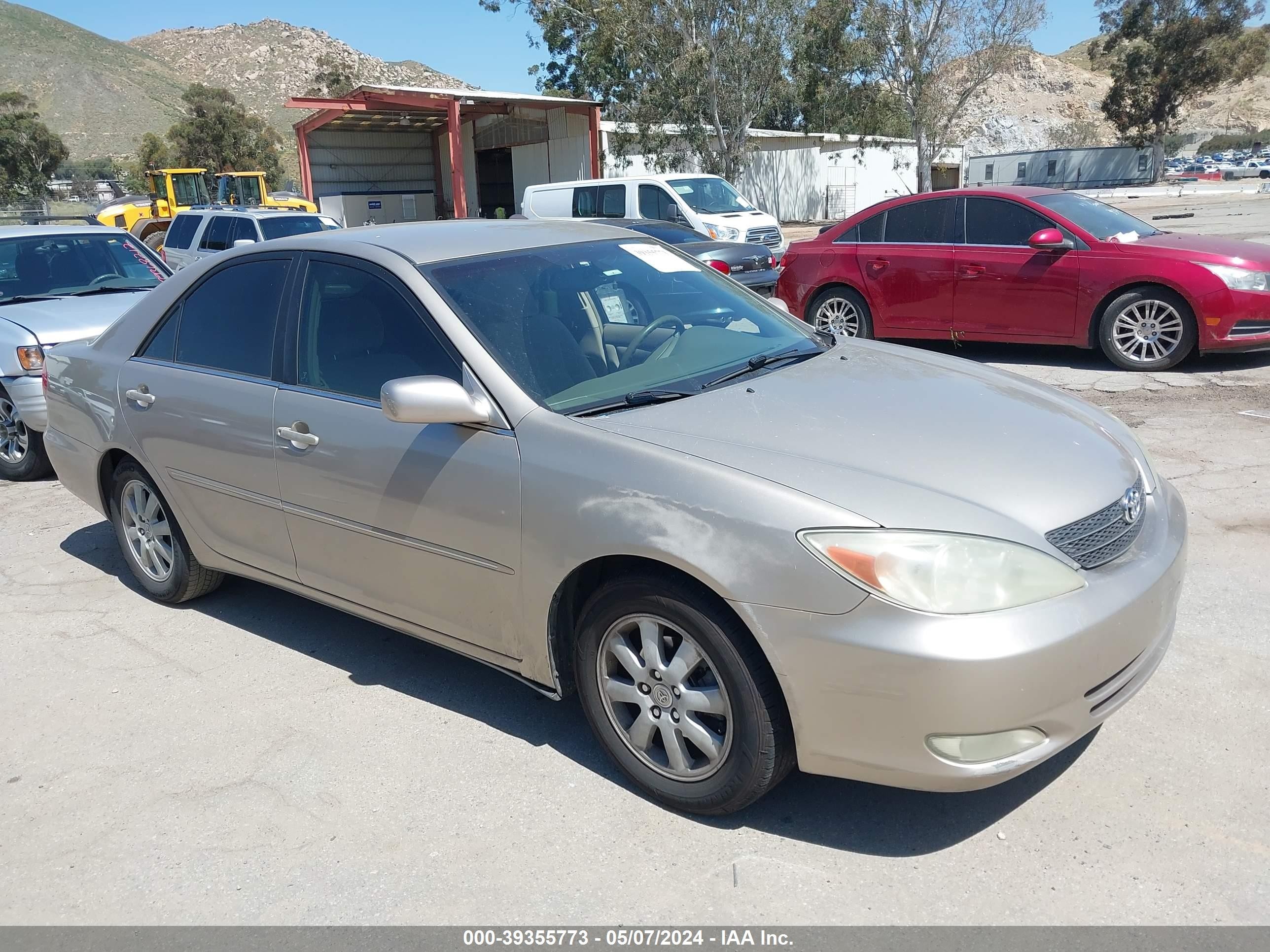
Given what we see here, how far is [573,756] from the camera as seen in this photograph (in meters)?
3.50

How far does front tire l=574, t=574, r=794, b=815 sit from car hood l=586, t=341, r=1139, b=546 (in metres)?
0.45

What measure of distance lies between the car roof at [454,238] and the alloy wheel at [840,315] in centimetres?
590

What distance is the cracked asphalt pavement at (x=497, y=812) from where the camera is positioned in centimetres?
275

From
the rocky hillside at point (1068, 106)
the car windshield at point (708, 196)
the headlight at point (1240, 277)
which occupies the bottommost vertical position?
the headlight at point (1240, 277)

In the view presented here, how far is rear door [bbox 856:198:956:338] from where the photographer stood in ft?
30.8

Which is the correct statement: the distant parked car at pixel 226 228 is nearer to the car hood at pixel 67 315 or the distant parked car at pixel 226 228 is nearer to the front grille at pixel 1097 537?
the car hood at pixel 67 315

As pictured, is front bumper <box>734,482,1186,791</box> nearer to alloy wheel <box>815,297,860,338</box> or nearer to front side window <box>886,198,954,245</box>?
front side window <box>886,198,954,245</box>

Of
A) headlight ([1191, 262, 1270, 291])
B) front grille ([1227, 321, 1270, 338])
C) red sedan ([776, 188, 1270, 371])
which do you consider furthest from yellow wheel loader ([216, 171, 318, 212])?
front grille ([1227, 321, 1270, 338])

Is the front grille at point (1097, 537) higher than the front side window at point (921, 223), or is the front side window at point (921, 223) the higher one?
the front side window at point (921, 223)

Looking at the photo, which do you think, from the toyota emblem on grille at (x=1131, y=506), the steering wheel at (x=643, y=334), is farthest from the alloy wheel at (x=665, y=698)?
the toyota emblem on grille at (x=1131, y=506)

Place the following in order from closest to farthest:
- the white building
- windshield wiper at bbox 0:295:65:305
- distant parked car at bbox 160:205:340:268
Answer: windshield wiper at bbox 0:295:65:305, distant parked car at bbox 160:205:340:268, the white building

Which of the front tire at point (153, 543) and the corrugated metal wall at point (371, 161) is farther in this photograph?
the corrugated metal wall at point (371, 161)

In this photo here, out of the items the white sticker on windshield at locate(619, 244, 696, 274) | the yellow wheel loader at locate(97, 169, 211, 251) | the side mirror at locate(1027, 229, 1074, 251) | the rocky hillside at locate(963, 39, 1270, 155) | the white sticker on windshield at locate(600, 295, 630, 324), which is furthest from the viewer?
the rocky hillside at locate(963, 39, 1270, 155)

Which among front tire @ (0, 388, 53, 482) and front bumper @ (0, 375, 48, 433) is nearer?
front bumper @ (0, 375, 48, 433)
